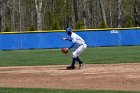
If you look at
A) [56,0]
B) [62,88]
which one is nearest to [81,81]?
[62,88]

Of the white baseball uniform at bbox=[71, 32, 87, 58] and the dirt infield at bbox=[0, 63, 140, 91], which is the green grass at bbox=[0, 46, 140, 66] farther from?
the dirt infield at bbox=[0, 63, 140, 91]

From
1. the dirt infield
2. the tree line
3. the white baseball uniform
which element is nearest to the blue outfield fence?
the white baseball uniform

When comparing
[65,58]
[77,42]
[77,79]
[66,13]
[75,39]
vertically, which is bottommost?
[66,13]

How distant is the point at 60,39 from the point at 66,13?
3935 centimetres

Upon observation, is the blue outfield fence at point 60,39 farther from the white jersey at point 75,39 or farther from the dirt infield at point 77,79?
the dirt infield at point 77,79

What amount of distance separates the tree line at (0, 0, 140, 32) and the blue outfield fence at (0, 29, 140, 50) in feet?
78.7

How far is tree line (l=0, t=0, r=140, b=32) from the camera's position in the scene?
7293cm

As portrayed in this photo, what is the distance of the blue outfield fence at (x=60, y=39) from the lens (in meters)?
40.1

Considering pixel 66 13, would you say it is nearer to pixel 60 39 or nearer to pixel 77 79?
pixel 60 39

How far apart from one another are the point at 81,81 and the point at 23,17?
8971 cm

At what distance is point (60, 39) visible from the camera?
4028cm

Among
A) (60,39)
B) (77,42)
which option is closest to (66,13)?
(60,39)

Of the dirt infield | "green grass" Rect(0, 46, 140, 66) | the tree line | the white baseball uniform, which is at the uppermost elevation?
the white baseball uniform

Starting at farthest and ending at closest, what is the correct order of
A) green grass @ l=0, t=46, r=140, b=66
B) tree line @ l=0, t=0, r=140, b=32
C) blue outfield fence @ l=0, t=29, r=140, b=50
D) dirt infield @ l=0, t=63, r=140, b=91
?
1. tree line @ l=0, t=0, r=140, b=32
2. blue outfield fence @ l=0, t=29, r=140, b=50
3. green grass @ l=0, t=46, r=140, b=66
4. dirt infield @ l=0, t=63, r=140, b=91
